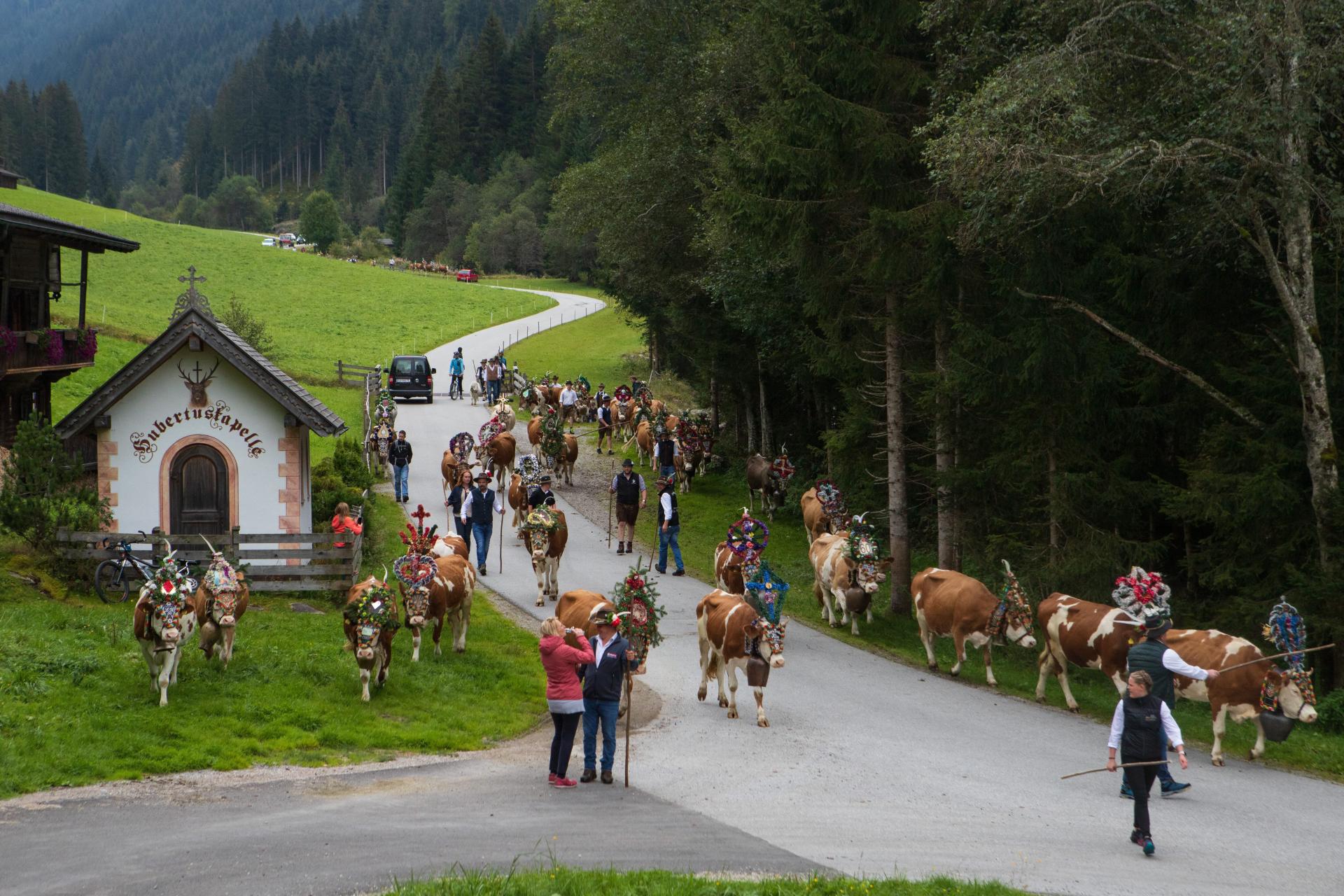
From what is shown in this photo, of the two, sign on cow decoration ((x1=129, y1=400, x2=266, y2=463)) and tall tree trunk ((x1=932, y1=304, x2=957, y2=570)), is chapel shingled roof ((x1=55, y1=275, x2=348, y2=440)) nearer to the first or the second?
sign on cow decoration ((x1=129, y1=400, x2=266, y2=463))

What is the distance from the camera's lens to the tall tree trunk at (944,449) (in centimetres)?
2028

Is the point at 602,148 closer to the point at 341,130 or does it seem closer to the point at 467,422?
the point at 467,422

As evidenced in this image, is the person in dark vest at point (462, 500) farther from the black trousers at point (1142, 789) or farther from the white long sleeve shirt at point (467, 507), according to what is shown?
the black trousers at point (1142, 789)

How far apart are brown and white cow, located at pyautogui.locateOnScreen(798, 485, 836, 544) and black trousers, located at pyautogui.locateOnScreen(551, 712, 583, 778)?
13121 millimetres

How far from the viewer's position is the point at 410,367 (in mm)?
49625

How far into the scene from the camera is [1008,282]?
18969 millimetres

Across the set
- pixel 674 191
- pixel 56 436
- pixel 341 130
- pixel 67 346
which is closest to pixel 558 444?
pixel 674 191

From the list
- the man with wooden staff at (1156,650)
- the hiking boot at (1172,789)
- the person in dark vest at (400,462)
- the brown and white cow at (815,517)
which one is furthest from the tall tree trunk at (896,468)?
the person in dark vest at (400,462)

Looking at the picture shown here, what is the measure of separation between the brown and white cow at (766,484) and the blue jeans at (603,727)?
18474 mm

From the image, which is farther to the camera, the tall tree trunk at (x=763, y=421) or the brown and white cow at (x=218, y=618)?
the tall tree trunk at (x=763, y=421)

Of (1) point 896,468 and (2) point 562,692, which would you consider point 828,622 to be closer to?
(1) point 896,468

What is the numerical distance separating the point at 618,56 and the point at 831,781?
28557mm

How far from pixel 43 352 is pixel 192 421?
24.9ft

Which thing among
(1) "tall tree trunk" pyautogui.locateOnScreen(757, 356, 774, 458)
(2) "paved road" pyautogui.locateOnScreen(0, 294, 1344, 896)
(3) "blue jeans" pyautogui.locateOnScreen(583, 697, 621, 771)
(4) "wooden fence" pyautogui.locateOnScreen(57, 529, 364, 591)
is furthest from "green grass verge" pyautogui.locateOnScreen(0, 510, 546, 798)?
(1) "tall tree trunk" pyautogui.locateOnScreen(757, 356, 774, 458)
